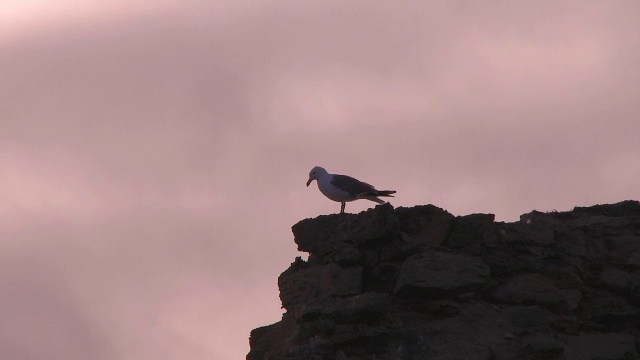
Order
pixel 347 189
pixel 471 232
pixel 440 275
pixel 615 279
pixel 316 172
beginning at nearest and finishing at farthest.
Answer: pixel 440 275 < pixel 615 279 < pixel 471 232 < pixel 347 189 < pixel 316 172

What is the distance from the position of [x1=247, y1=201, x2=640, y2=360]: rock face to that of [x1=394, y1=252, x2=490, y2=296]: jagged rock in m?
0.02

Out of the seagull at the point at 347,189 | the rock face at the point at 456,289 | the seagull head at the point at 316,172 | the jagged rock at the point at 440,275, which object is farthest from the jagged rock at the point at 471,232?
the seagull head at the point at 316,172

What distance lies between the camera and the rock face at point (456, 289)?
15.7 m

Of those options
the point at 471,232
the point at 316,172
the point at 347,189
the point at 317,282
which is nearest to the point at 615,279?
the point at 471,232

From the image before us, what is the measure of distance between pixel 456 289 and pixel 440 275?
0.32 meters

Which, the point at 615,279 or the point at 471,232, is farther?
the point at 471,232

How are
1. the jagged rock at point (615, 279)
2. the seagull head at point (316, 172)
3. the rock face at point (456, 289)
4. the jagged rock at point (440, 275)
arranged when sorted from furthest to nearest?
the seagull head at point (316, 172), the jagged rock at point (615, 279), the jagged rock at point (440, 275), the rock face at point (456, 289)

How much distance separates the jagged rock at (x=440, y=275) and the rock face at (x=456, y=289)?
0.8 inches

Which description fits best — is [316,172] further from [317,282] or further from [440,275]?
[440,275]

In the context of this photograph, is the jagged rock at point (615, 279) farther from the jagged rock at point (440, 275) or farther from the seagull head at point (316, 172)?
the seagull head at point (316, 172)

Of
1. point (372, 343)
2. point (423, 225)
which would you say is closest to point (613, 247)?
point (423, 225)

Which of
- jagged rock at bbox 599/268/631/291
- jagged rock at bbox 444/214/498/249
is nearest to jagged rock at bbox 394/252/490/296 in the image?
jagged rock at bbox 444/214/498/249

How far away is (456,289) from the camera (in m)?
16.1

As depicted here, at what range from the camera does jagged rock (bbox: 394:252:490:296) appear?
52.5ft
